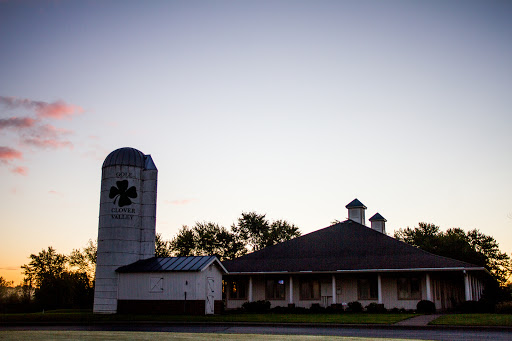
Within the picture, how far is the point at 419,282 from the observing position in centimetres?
3338

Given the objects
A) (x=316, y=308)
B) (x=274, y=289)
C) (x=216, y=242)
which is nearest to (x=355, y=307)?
(x=316, y=308)

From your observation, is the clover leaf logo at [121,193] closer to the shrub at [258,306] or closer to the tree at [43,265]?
the shrub at [258,306]

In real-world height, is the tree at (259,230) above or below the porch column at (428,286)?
above

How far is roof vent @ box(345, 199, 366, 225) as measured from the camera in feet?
144

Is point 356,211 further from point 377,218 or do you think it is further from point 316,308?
point 316,308

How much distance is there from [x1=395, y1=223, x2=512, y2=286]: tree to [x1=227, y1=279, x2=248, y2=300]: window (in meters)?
27.8

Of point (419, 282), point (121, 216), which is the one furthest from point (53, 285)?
point (419, 282)

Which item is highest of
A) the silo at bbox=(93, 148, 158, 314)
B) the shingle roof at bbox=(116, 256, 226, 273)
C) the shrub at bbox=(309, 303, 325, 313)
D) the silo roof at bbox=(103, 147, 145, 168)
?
the silo roof at bbox=(103, 147, 145, 168)

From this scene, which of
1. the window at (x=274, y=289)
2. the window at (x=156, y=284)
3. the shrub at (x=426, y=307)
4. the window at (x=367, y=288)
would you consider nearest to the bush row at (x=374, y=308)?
the shrub at (x=426, y=307)

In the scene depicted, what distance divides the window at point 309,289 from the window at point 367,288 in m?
2.88

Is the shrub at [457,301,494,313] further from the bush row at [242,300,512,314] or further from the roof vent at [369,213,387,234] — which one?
the roof vent at [369,213,387,234]

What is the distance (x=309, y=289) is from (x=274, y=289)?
8.22 ft

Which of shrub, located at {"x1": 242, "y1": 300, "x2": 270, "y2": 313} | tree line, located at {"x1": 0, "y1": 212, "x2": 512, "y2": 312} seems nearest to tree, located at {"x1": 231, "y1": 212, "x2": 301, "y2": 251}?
tree line, located at {"x1": 0, "y1": 212, "x2": 512, "y2": 312}

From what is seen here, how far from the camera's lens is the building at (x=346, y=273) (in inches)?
1304
